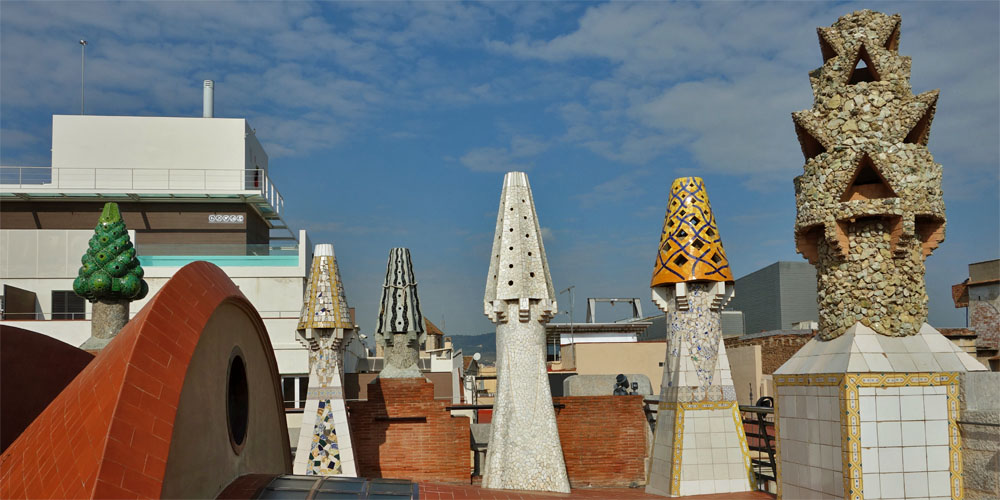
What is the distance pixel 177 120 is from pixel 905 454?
26.8 meters

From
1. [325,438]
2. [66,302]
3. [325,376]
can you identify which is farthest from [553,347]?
[325,438]

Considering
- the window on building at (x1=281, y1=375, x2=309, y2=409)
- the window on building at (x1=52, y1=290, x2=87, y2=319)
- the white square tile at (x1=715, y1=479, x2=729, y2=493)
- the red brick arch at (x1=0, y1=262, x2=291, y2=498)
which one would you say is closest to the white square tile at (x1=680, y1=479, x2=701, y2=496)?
the white square tile at (x1=715, y1=479, x2=729, y2=493)

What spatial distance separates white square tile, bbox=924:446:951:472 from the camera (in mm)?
7992

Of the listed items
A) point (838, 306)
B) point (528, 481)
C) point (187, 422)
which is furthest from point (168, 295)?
point (528, 481)

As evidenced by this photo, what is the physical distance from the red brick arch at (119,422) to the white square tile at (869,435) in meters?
5.99

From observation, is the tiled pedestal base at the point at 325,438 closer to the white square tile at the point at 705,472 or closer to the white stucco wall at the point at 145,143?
the white square tile at the point at 705,472

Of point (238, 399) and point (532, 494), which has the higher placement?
point (238, 399)

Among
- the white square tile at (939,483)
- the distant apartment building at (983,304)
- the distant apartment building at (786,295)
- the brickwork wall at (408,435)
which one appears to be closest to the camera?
the white square tile at (939,483)

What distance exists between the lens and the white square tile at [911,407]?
8.05 m

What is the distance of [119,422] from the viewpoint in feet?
17.2

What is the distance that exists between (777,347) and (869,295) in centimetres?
1381

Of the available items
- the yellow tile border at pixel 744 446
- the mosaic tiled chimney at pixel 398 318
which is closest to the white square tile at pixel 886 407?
the yellow tile border at pixel 744 446

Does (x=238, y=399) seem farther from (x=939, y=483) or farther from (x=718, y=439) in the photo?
(x=718, y=439)

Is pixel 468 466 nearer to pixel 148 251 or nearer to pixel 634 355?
pixel 634 355
